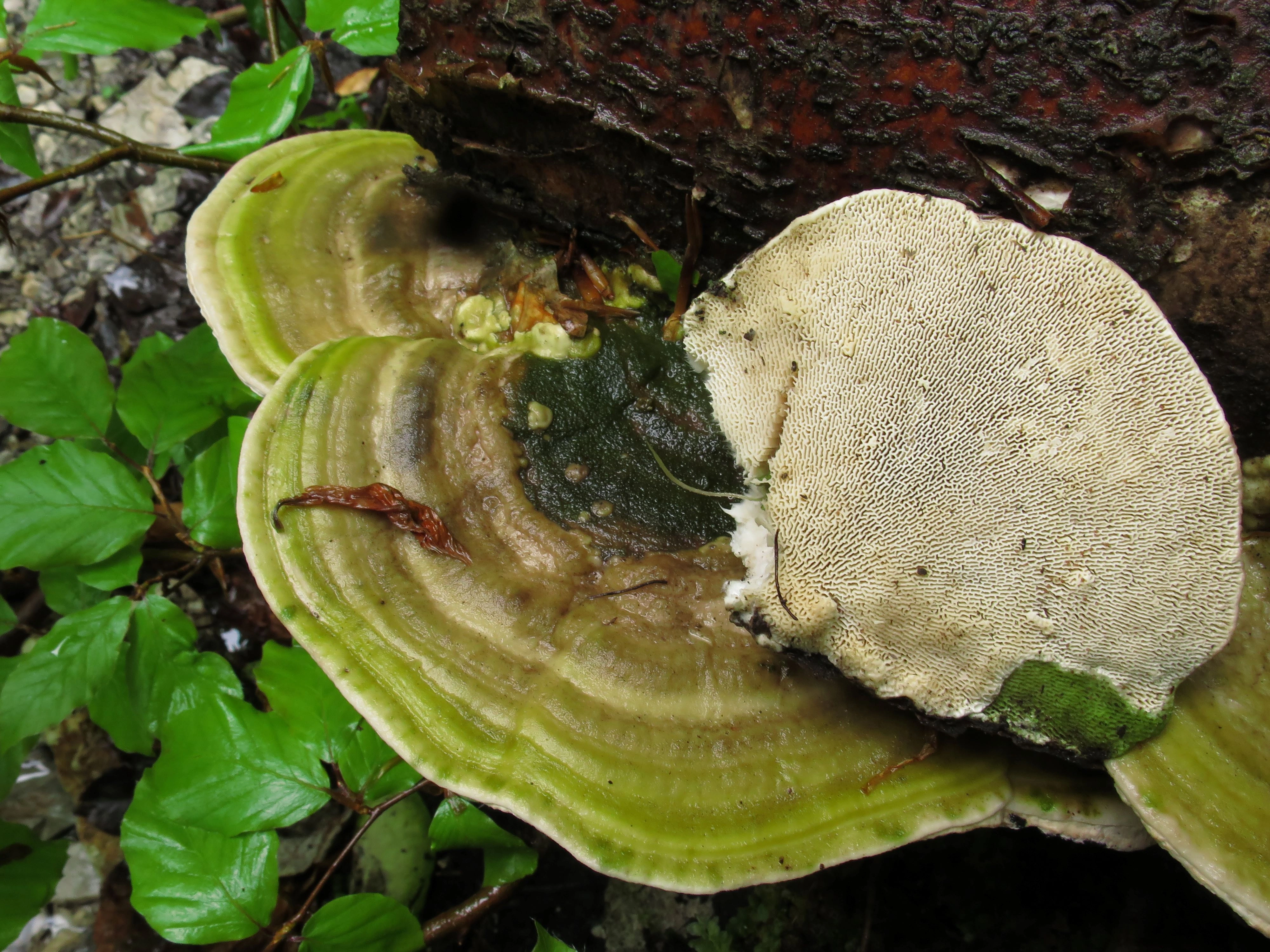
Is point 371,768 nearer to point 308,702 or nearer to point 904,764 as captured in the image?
point 308,702

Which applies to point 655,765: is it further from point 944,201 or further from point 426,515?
point 944,201

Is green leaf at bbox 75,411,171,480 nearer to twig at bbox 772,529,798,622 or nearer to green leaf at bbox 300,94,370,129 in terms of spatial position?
green leaf at bbox 300,94,370,129

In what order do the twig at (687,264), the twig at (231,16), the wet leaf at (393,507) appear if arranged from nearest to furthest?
the wet leaf at (393,507) < the twig at (687,264) < the twig at (231,16)

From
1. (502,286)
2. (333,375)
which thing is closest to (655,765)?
(333,375)

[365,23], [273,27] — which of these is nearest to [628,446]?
[365,23]

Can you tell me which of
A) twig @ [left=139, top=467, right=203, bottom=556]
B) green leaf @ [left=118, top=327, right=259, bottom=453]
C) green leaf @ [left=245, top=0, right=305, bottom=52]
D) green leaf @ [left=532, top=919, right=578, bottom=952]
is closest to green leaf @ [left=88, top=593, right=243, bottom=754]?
twig @ [left=139, top=467, right=203, bottom=556]

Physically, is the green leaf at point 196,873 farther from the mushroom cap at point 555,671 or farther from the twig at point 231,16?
the twig at point 231,16

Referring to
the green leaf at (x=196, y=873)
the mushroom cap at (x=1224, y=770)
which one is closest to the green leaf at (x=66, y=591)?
the green leaf at (x=196, y=873)
